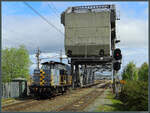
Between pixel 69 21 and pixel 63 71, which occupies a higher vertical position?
pixel 69 21

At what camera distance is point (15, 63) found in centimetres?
4078

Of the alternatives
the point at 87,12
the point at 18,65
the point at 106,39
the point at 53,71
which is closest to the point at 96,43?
the point at 106,39

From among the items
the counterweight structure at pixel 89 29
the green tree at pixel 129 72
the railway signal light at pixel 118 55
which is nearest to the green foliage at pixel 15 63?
the counterweight structure at pixel 89 29

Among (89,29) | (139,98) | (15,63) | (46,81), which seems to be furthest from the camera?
(15,63)

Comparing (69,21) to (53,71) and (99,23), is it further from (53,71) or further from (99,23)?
(53,71)

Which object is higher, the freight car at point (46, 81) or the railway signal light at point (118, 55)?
the railway signal light at point (118, 55)

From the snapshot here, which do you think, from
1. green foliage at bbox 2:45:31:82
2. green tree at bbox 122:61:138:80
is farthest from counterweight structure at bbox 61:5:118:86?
green foliage at bbox 2:45:31:82

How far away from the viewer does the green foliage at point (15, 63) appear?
39.0 metres

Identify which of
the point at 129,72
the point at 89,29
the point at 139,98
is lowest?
the point at 139,98

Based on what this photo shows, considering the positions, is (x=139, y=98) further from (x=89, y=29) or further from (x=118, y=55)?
(x=89, y=29)

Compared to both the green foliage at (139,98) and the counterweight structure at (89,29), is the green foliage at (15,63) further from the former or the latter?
the green foliage at (139,98)

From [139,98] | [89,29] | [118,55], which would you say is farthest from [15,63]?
[139,98]

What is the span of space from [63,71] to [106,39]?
9.13 meters

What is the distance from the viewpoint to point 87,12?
3159 cm
